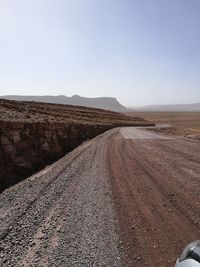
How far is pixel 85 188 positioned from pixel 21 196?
→ 192 centimetres

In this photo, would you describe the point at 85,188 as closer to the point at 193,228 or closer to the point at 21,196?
the point at 21,196

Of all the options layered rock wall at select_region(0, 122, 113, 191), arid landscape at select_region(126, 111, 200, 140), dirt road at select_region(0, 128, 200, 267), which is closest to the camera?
dirt road at select_region(0, 128, 200, 267)

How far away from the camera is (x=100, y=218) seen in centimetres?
749

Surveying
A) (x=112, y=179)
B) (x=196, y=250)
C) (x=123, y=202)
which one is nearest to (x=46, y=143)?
(x=112, y=179)

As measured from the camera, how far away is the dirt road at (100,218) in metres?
5.79

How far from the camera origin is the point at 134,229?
6.86 metres

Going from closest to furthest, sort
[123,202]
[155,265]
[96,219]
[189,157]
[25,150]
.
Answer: [155,265]
[96,219]
[123,202]
[25,150]
[189,157]

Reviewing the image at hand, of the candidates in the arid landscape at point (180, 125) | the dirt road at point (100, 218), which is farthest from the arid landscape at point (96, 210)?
the arid landscape at point (180, 125)

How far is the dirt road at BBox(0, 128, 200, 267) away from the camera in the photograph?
579 centimetres

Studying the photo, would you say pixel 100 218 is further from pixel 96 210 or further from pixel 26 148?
pixel 26 148

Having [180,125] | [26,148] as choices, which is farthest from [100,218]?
[180,125]

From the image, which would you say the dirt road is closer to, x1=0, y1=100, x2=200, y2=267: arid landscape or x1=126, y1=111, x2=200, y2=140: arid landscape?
x1=0, y1=100, x2=200, y2=267: arid landscape

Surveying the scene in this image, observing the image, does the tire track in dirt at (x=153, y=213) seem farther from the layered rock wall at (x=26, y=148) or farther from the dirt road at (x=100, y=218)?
the layered rock wall at (x=26, y=148)

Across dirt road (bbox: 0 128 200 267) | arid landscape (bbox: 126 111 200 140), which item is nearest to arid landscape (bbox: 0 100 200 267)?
dirt road (bbox: 0 128 200 267)
